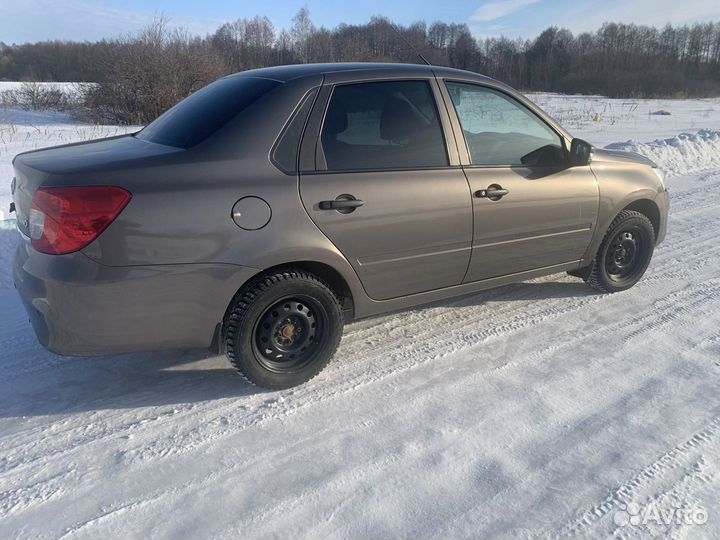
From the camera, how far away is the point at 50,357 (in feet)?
11.8

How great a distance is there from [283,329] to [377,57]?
941 cm

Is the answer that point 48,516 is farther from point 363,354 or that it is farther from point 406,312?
point 406,312

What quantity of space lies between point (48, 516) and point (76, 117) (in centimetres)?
1896

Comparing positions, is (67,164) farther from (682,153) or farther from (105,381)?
(682,153)

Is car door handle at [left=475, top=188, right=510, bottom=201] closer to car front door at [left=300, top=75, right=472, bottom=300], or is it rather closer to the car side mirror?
car front door at [left=300, top=75, right=472, bottom=300]

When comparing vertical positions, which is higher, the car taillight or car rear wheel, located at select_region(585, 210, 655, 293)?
the car taillight

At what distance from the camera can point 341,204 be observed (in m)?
3.13

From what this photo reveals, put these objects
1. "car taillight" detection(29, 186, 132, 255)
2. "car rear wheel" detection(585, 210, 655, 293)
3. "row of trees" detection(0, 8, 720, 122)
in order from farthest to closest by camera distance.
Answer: "row of trees" detection(0, 8, 720, 122) → "car rear wheel" detection(585, 210, 655, 293) → "car taillight" detection(29, 186, 132, 255)

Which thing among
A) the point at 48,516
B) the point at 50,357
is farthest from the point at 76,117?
the point at 48,516

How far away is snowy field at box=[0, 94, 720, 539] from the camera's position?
226 centimetres

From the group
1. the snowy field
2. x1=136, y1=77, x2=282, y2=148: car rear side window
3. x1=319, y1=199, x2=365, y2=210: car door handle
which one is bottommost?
the snowy field

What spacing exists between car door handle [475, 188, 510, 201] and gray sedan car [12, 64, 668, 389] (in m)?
0.02

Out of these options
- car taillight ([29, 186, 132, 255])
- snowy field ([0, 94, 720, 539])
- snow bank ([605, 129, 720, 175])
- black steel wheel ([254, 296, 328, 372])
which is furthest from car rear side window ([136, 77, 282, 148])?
snow bank ([605, 129, 720, 175])

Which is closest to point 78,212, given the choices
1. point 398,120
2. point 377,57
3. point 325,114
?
point 325,114
